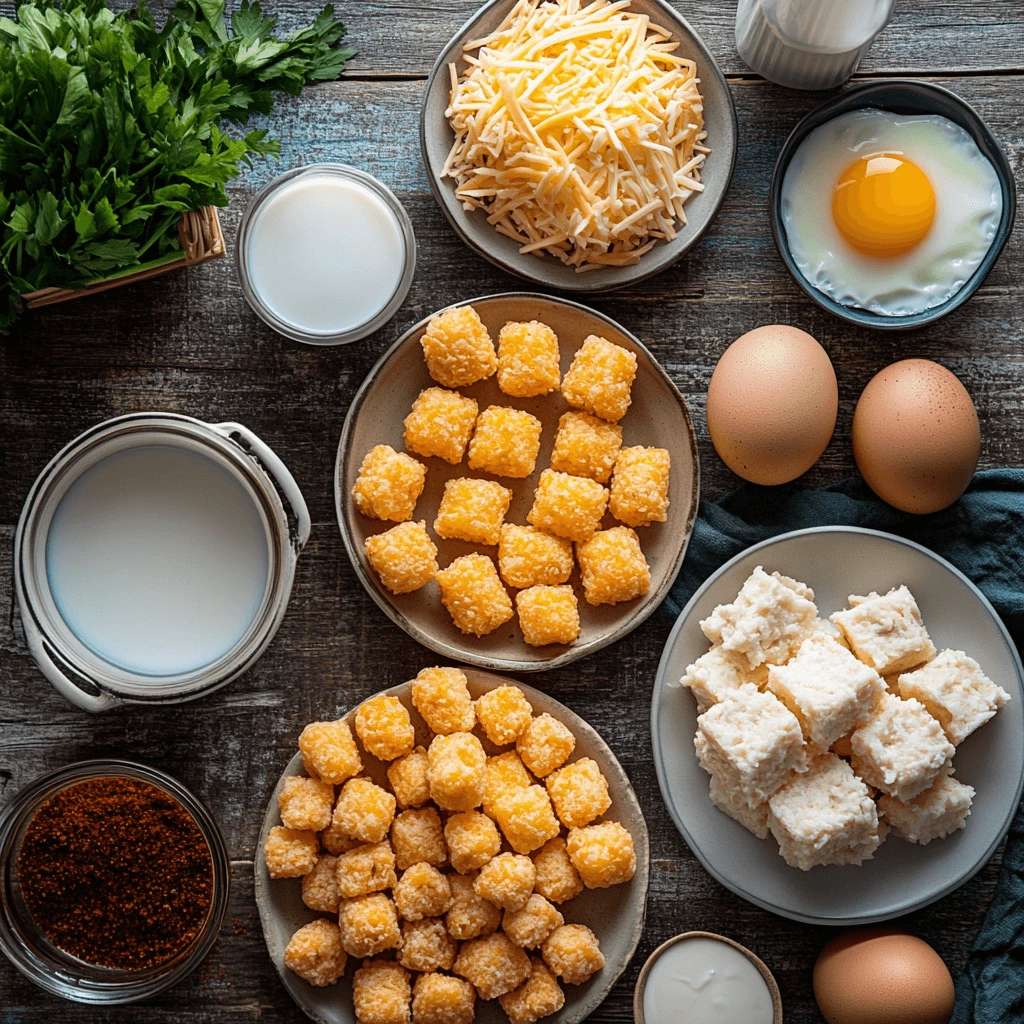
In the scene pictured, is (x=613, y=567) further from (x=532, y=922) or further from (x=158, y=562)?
(x=158, y=562)

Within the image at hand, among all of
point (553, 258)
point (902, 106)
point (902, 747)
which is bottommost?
point (902, 747)

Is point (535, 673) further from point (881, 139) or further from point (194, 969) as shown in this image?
point (881, 139)

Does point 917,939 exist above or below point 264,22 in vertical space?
below

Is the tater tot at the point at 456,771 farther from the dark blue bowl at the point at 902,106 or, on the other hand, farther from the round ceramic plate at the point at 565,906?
the dark blue bowl at the point at 902,106

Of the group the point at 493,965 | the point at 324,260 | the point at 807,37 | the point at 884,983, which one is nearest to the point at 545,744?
the point at 493,965

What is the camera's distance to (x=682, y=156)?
191 centimetres

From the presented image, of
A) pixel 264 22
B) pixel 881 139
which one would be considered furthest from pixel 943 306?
pixel 264 22

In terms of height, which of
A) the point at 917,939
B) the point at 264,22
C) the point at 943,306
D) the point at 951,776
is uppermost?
the point at 264,22

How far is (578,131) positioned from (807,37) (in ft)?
1.54

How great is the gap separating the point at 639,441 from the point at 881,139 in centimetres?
78

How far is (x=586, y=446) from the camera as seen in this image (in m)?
1.91

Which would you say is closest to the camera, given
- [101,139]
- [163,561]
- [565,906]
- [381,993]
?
[101,139]

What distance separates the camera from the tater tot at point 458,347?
185 centimetres

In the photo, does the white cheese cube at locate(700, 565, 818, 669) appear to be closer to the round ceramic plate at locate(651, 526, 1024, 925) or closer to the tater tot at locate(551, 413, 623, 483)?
the round ceramic plate at locate(651, 526, 1024, 925)
